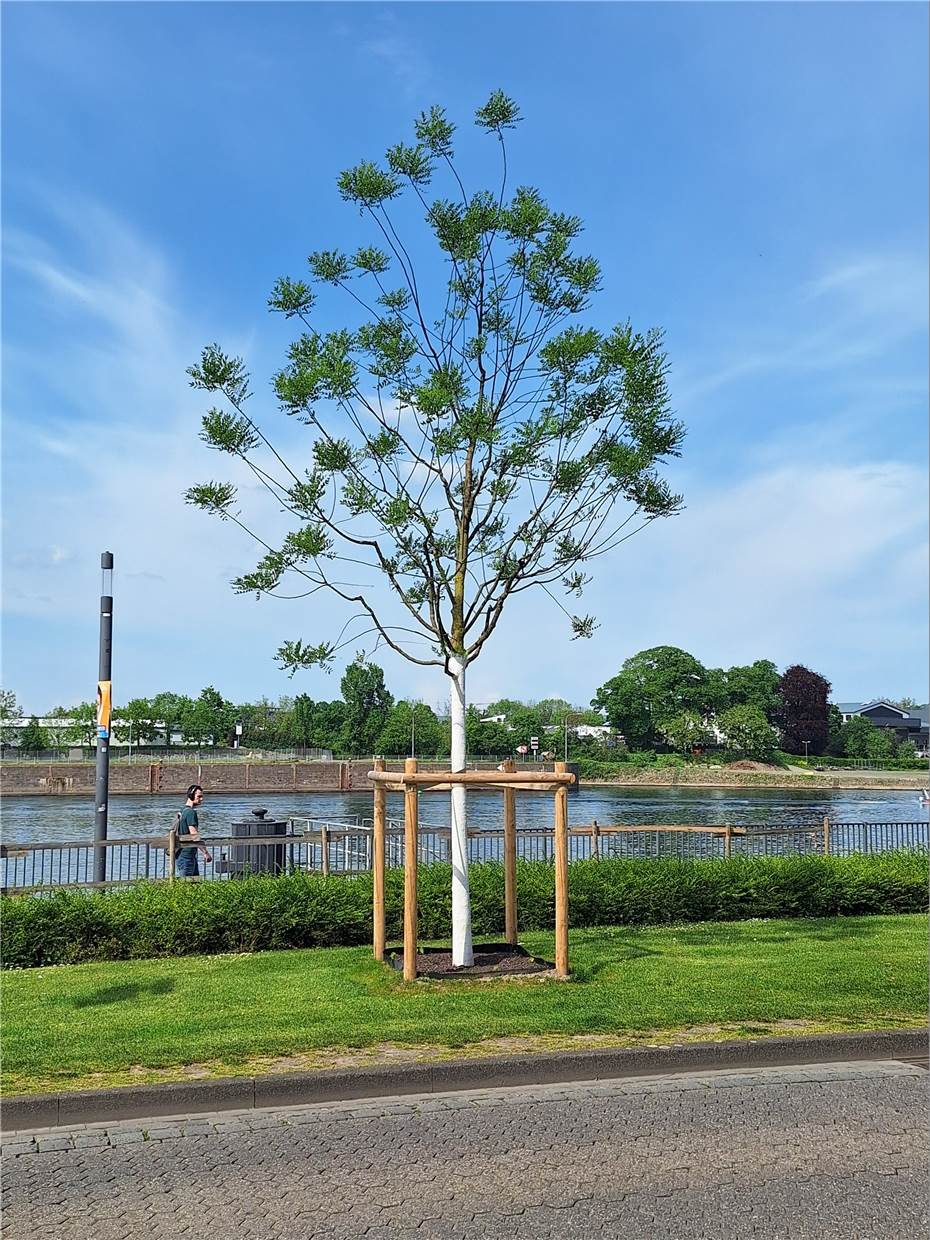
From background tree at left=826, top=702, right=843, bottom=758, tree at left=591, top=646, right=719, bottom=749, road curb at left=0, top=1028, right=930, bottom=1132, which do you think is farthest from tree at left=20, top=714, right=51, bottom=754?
road curb at left=0, top=1028, right=930, bottom=1132

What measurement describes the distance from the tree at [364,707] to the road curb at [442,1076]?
353 feet

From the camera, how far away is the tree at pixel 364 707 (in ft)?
390

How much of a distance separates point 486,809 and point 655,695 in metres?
77.1

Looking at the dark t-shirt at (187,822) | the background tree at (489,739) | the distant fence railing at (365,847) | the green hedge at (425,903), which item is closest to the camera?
the green hedge at (425,903)

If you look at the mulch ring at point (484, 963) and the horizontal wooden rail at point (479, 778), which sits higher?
the horizontal wooden rail at point (479, 778)

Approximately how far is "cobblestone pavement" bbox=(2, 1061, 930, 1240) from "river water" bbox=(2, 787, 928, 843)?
28.6 metres

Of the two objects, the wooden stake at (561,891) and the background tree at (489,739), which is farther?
the background tree at (489,739)

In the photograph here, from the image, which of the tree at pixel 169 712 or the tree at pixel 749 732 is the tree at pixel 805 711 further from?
the tree at pixel 169 712

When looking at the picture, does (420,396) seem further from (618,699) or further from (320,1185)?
(618,699)

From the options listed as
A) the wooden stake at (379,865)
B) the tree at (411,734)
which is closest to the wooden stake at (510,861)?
the wooden stake at (379,865)

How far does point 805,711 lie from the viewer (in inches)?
5118

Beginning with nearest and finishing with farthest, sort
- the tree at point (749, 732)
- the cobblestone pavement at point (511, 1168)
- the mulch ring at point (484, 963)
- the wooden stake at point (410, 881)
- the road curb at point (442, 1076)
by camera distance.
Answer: the cobblestone pavement at point (511, 1168) → the road curb at point (442, 1076) → the wooden stake at point (410, 881) → the mulch ring at point (484, 963) → the tree at point (749, 732)

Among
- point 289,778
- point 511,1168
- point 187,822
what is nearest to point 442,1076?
point 511,1168

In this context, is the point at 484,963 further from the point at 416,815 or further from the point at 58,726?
the point at 58,726
